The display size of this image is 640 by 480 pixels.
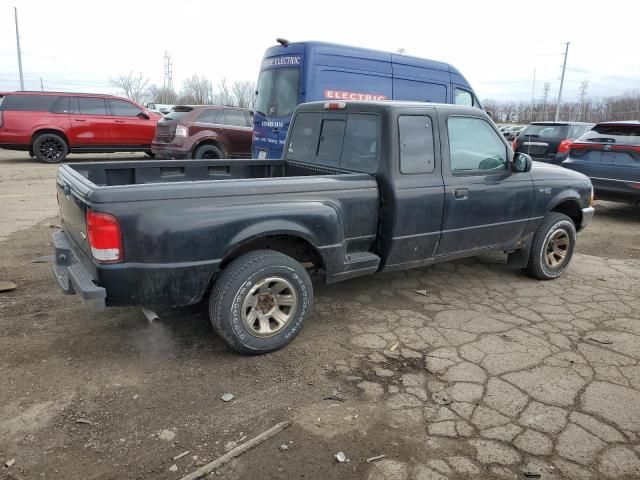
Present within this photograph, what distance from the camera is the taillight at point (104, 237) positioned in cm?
288

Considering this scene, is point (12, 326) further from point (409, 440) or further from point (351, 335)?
point (409, 440)

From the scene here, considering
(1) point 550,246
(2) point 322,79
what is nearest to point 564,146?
(2) point 322,79

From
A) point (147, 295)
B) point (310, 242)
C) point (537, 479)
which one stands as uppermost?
point (310, 242)

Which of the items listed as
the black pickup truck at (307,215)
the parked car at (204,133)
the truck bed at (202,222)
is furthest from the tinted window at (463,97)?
the truck bed at (202,222)

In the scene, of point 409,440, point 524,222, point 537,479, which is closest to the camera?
point 537,479

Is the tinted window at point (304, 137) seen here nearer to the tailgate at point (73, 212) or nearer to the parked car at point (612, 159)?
the tailgate at point (73, 212)

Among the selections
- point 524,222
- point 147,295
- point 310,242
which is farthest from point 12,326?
point 524,222

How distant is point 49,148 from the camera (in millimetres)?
13406

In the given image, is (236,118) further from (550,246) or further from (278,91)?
(550,246)

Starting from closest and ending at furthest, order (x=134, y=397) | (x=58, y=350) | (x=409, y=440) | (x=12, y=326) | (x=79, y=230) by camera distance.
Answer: (x=409, y=440), (x=134, y=397), (x=79, y=230), (x=58, y=350), (x=12, y=326)

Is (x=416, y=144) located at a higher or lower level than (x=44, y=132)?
higher

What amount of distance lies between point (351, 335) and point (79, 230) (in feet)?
6.81

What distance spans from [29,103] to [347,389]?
13.3m

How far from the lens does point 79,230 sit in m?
3.26
